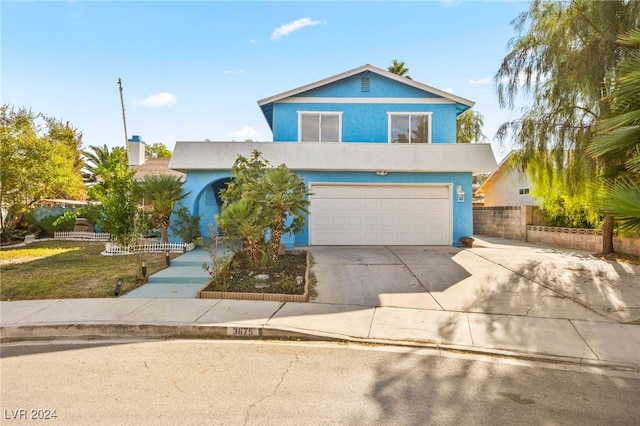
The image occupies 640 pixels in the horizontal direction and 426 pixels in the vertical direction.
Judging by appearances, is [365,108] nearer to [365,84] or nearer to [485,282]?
[365,84]

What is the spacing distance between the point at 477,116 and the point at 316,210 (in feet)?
67.6

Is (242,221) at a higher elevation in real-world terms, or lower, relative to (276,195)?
lower

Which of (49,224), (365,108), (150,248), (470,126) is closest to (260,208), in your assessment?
(150,248)

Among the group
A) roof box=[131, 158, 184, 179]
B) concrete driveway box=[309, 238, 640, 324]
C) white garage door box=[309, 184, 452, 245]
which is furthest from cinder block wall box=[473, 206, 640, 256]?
roof box=[131, 158, 184, 179]

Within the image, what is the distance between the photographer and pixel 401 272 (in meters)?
9.35

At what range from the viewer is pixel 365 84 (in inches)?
569

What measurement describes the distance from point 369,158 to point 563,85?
6.29 m

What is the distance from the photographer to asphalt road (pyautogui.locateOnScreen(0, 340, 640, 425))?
135 inches

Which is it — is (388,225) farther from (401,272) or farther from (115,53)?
(115,53)

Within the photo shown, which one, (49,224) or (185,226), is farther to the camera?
(49,224)

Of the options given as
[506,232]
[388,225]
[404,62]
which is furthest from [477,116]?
[388,225]

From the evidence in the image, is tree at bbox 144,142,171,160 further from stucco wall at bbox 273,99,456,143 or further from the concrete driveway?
the concrete driveway

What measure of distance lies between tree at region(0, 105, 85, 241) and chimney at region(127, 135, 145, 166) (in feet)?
18.9

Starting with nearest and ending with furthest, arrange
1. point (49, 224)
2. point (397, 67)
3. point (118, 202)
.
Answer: point (118, 202), point (49, 224), point (397, 67)
